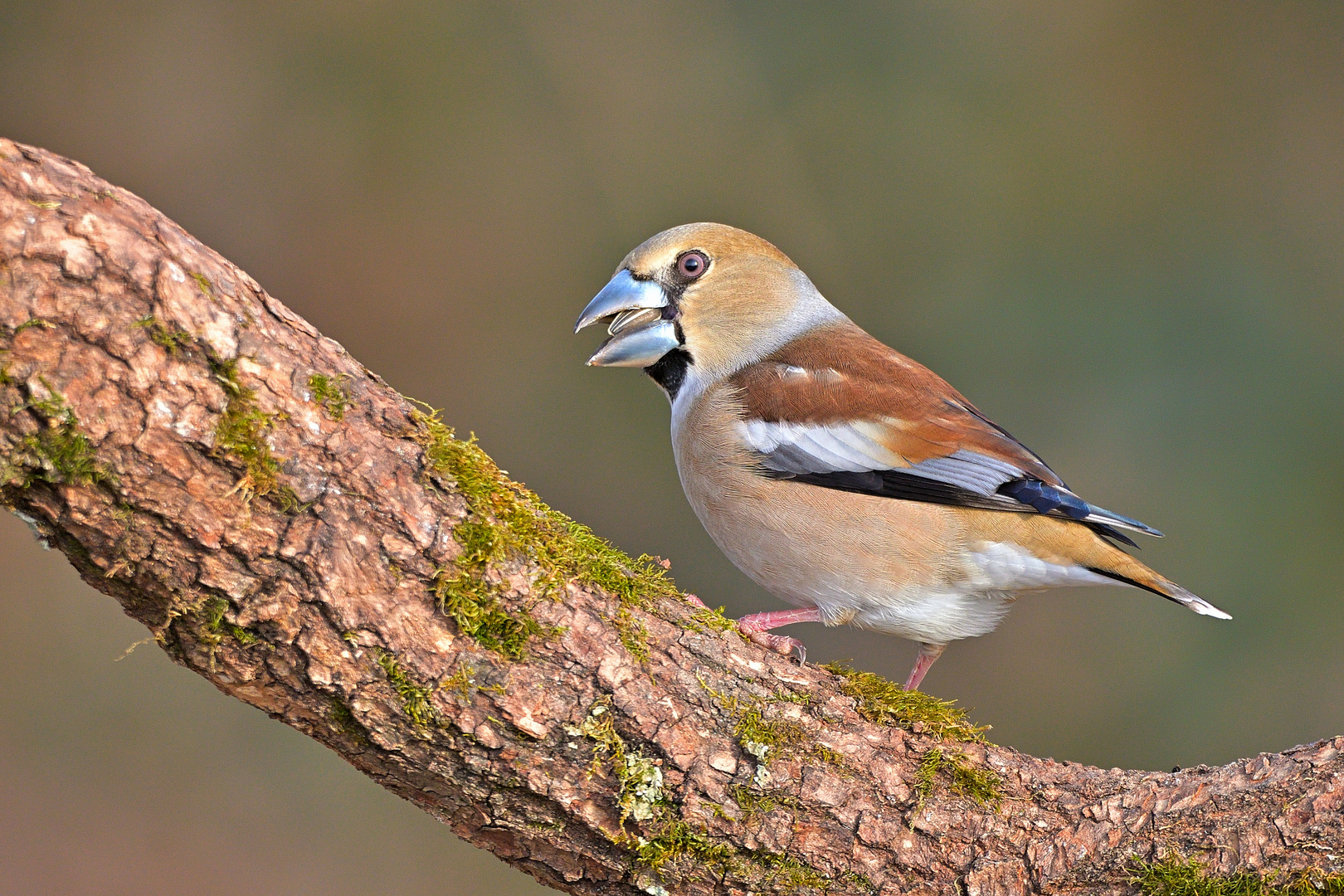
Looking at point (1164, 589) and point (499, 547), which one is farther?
point (1164, 589)

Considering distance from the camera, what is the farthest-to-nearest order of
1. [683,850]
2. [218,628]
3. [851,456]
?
1. [851,456]
2. [683,850]
3. [218,628]

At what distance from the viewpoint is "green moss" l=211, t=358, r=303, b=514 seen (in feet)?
6.76

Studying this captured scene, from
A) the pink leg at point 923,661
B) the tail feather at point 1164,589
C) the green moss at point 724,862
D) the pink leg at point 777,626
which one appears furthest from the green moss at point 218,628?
the tail feather at point 1164,589

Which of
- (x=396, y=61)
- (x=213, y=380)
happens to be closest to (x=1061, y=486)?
(x=213, y=380)

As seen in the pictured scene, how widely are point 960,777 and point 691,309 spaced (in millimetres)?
2150

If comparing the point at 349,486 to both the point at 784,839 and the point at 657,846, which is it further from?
the point at 784,839

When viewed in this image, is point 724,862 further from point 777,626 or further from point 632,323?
point 632,323

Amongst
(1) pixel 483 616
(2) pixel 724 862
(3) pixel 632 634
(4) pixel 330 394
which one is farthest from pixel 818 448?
(4) pixel 330 394

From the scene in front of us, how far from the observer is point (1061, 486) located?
11.8 ft

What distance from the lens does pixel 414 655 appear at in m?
2.30

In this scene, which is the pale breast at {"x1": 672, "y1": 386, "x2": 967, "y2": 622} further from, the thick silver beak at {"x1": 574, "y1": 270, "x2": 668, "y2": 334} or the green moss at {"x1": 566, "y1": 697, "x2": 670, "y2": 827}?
the green moss at {"x1": 566, "y1": 697, "x2": 670, "y2": 827}

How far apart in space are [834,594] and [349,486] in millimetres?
1874

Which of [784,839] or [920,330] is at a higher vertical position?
[920,330]

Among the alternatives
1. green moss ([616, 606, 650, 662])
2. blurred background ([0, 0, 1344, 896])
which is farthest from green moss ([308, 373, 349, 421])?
blurred background ([0, 0, 1344, 896])
